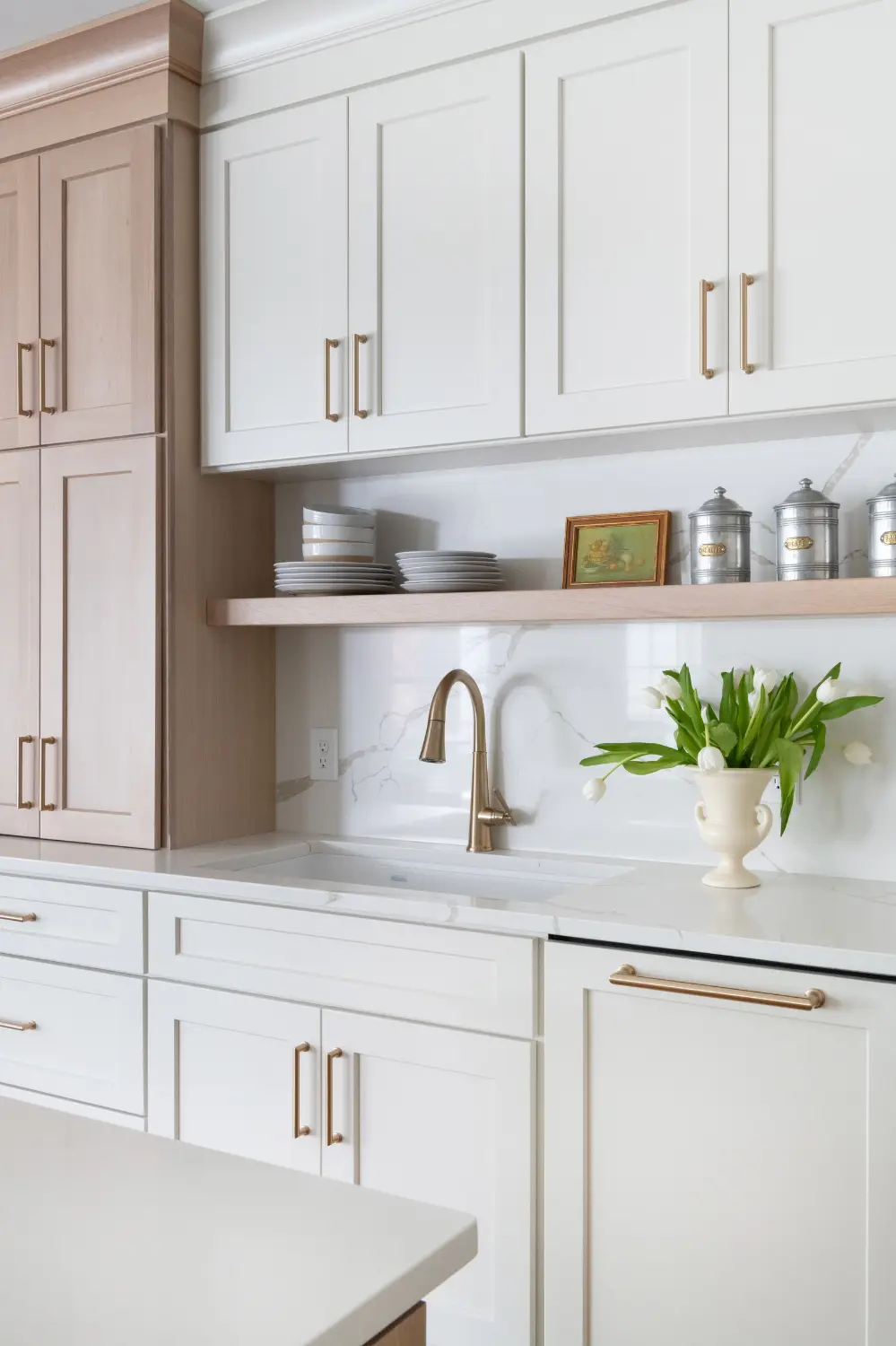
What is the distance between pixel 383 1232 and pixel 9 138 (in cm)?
276

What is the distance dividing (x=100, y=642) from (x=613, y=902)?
4.39 ft

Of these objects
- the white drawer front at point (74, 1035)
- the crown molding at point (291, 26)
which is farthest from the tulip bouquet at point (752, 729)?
the crown molding at point (291, 26)

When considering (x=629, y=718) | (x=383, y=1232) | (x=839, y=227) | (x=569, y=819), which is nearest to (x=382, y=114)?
(x=839, y=227)

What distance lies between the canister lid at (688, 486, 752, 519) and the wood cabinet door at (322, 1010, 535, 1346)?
1002mm

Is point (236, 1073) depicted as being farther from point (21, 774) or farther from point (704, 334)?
point (704, 334)

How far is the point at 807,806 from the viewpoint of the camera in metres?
2.30

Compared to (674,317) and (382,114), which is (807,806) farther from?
(382,114)

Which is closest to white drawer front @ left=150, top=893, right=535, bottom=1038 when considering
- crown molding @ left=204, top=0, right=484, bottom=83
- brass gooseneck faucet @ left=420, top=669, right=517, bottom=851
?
brass gooseneck faucet @ left=420, top=669, right=517, bottom=851

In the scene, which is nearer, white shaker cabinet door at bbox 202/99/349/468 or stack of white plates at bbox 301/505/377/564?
white shaker cabinet door at bbox 202/99/349/468

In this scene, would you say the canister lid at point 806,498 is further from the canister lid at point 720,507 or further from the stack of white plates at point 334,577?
the stack of white plates at point 334,577

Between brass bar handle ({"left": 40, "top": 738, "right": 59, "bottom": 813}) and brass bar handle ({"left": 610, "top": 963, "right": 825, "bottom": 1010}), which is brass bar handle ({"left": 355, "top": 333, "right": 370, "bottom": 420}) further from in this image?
brass bar handle ({"left": 610, "top": 963, "right": 825, "bottom": 1010})

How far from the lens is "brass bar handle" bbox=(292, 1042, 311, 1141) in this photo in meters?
2.15

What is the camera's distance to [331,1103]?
6.98 ft

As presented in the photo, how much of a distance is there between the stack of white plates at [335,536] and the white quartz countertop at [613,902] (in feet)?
2.15
